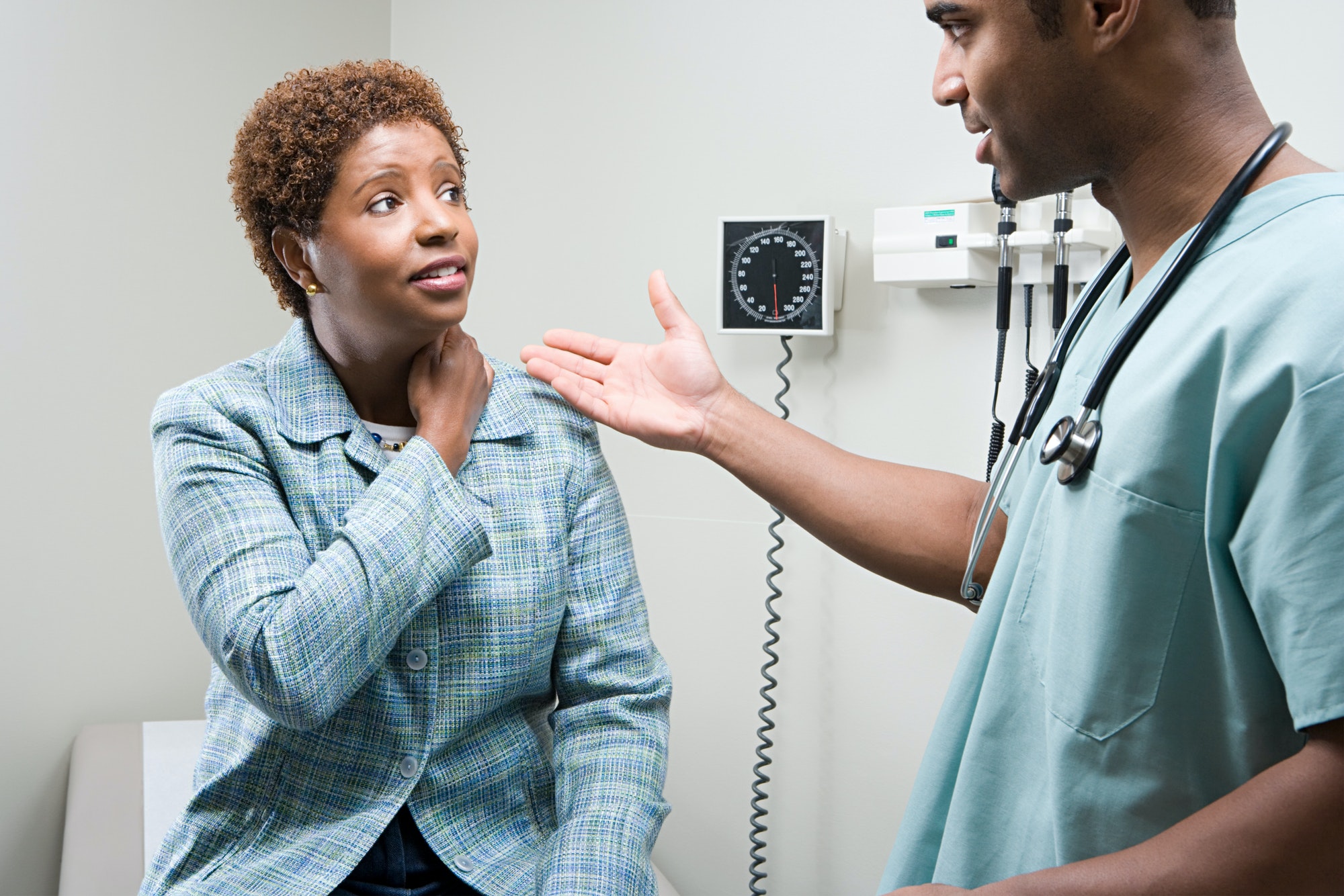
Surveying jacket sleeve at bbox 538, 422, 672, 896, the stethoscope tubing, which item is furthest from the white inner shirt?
the stethoscope tubing

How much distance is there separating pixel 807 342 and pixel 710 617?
64cm

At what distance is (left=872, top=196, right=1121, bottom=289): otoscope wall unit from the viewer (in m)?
1.75

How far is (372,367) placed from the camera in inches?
54.8

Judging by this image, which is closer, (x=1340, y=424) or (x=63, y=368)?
(x=1340, y=424)

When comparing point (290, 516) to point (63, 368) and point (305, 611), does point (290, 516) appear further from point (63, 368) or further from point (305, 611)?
point (63, 368)

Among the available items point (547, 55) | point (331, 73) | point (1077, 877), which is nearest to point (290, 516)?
point (331, 73)

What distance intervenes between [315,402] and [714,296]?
3.44 feet

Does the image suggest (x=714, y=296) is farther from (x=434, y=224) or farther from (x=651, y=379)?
(x=434, y=224)

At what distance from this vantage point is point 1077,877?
28.9 inches

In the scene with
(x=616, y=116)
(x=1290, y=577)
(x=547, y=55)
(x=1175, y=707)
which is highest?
(x=547, y=55)

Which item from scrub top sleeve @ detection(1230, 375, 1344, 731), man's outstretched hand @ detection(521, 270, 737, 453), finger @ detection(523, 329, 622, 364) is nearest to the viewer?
scrub top sleeve @ detection(1230, 375, 1344, 731)

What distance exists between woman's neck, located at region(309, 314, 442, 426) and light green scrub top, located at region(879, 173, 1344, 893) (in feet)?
2.80

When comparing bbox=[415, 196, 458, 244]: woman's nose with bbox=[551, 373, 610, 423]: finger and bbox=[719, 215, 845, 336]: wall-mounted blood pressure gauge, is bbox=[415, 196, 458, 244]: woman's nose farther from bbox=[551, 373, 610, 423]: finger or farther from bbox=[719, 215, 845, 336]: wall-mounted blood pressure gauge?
bbox=[719, 215, 845, 336]: wall-mounted blood pressure gauge

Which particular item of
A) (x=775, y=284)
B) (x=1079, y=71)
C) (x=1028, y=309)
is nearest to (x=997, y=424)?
(x=1028, y=309)
